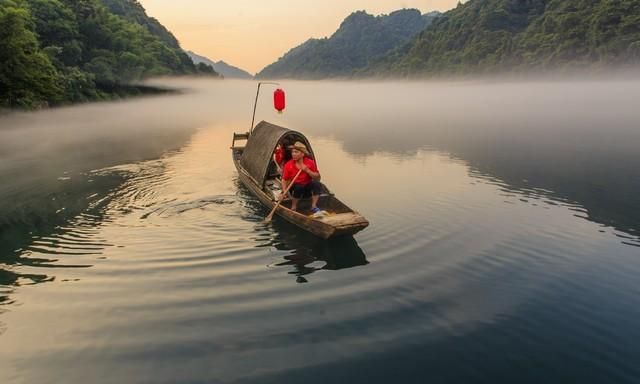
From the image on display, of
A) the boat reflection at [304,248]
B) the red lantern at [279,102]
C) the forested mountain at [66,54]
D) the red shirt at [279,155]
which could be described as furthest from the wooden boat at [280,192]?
the forested mountain at [66,54]

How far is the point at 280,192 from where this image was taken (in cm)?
1609

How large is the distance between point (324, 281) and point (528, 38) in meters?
142

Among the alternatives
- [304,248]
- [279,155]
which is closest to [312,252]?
[304,248]

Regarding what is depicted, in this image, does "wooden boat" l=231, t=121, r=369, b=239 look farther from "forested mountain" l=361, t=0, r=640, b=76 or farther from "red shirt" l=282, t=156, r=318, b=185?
"forested mountain" l=361, t=0, r=640, b=76

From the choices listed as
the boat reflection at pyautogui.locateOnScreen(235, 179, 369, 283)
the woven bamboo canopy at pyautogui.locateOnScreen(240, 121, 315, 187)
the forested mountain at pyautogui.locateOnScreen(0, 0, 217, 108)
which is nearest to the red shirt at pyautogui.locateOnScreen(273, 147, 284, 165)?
the woven bamboo canopy at pyautogui.locateOnScreen(240, 121, 315, 187)

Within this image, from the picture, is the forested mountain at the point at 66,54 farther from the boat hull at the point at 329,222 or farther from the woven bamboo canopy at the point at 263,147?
the boat hull at the point at 329,222

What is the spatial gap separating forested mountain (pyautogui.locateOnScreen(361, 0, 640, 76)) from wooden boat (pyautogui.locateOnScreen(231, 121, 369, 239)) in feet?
343

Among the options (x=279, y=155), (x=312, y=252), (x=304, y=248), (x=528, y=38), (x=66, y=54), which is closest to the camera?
(x=312, y=252)

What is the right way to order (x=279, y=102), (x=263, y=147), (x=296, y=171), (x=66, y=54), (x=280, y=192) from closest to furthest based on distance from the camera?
(x=296, y=171) → (x=280, y=192) → (x=263, y=147) → (x=279, y=102) → (x=66, y=54)

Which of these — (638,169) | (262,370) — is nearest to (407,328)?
(262,370)

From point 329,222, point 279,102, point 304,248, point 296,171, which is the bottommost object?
point 304,248

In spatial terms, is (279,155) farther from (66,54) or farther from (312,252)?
(66,54)

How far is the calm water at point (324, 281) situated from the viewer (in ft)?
23.5

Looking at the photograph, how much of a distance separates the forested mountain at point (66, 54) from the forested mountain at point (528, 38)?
103 m
